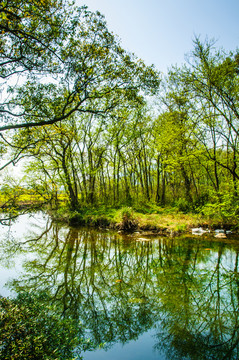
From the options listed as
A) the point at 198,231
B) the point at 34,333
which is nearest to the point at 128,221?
the point at 198,231

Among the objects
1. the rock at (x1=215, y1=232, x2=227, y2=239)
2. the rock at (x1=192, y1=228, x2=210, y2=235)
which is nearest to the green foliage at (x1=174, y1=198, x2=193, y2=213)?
the rock at (x1=192, y1=228, x2=210, y2=235)

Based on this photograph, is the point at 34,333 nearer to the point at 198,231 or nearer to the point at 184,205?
the point at 198,231

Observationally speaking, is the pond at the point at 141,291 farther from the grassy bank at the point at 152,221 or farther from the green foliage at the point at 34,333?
the grassy bank at the point at 152,221

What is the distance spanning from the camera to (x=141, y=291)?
6.00m

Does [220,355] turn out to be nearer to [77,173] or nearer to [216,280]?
[216,280]

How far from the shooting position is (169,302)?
17.5 feet

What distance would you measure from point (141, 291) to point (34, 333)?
10.5ft

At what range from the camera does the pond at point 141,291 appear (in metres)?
3.95

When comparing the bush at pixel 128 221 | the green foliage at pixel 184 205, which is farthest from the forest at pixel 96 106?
the bush at pixel 128 221

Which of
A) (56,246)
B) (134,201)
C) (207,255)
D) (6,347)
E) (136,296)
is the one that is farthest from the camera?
(134,201)

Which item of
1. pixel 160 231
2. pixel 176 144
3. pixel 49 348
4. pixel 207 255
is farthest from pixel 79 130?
pixel 49 348

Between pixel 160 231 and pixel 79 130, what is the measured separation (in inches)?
612

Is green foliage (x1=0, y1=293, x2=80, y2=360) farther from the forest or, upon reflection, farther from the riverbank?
the riverbank

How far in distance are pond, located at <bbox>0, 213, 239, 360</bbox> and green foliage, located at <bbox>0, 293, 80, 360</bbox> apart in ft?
1.24
